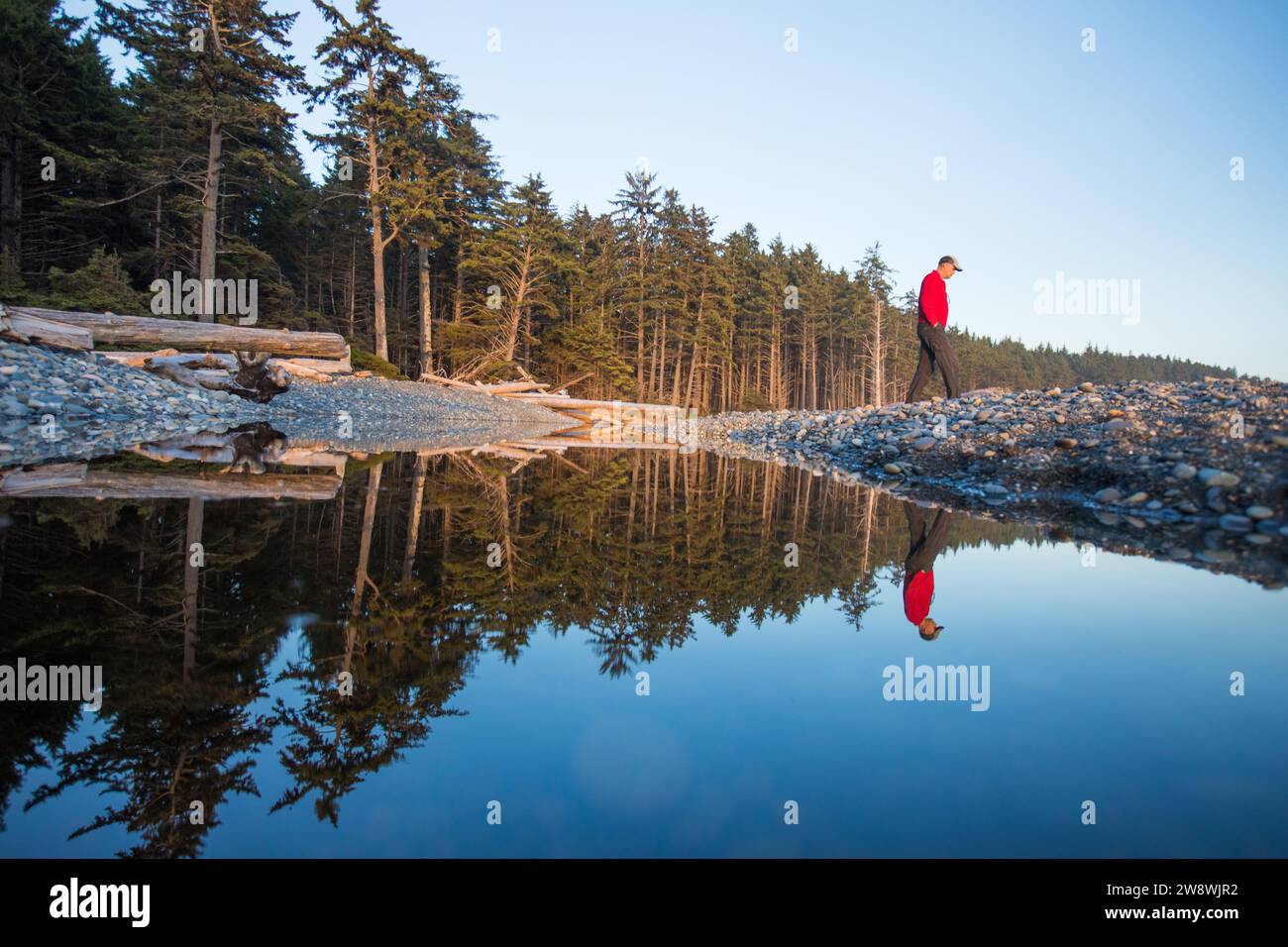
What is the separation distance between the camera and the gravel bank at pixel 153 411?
29.8ft

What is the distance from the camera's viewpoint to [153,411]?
1227 centimetres

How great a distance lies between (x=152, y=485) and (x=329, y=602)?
3931mm

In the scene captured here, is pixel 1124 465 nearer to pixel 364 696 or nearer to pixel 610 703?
pixel 610 703

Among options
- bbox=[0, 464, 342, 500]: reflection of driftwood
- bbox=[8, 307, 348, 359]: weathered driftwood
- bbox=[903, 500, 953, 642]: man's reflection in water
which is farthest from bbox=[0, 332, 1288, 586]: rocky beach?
bbox=[8, 307, 348, 359]: weathered driftwood

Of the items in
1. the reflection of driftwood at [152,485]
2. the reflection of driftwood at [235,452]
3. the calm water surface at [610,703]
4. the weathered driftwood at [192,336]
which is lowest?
the calm water surface at [610,703]

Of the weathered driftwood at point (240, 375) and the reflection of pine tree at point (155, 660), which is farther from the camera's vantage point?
the weathered driftwood at point (240, 375)

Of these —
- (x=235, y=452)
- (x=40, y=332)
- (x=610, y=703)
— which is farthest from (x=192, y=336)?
(x=610, y=703)

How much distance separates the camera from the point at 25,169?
83.3ft

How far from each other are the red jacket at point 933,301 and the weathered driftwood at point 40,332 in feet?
53.1

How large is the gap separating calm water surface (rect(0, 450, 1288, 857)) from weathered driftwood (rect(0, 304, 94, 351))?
10.3 meters

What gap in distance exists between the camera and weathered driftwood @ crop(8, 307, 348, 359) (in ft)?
47.4

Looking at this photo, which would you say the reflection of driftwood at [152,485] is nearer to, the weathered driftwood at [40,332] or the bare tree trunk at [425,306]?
the weathered driftwood at [40,332]

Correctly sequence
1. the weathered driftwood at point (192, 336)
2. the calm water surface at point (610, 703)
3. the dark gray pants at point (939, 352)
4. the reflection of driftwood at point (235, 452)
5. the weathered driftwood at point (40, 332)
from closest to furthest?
the calm water surface at point (610, 703) → the reflection of driftwood at point (235, 452) → the weathered driftwood at point (40, 332) → the dark gray pants at point (939, 352) → the weathered driftwood at point (192, 336)

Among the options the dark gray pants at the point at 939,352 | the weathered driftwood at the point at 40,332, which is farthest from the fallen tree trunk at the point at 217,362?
the dark gray pants at the point at 939,352
